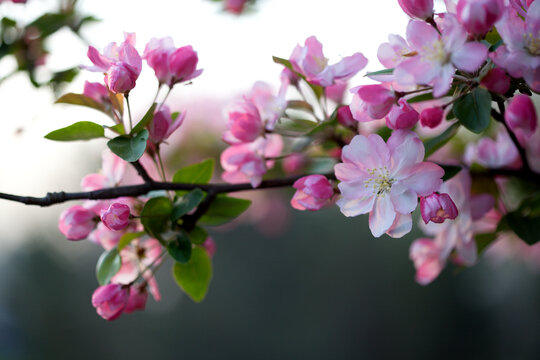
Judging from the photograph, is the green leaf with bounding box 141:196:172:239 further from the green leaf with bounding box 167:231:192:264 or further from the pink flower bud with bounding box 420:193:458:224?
the pink flower bud with bounding box 420:193:458:224

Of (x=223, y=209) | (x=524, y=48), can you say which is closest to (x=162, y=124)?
(x=223, y=209)

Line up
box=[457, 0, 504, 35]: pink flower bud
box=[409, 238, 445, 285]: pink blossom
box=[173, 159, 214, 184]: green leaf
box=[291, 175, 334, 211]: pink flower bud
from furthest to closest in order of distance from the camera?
1. box=[409, 238, 445, 285]: pink blossom
2. box=[173, 159, 214, 184]: green leaf
3. box=[291, 175, 334, 211]: pink flower bud
4. box=[457, 0, 504, 35]: pink flower bud

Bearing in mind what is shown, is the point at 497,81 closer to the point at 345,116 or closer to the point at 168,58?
the point at 345,116

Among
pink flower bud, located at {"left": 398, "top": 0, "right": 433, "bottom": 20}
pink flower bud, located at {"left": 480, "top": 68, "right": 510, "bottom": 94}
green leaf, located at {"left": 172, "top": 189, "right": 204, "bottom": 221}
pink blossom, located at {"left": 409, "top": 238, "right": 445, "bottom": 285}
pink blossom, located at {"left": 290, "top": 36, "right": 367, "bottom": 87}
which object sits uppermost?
pink flower bud, located at {"left": 398, "top": 0, "right": 433, "bottom": 20}

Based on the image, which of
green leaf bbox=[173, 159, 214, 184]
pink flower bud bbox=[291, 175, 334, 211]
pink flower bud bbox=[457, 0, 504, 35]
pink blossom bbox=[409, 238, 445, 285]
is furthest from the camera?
pink blossom bbox=[409, 238, 445, 285]

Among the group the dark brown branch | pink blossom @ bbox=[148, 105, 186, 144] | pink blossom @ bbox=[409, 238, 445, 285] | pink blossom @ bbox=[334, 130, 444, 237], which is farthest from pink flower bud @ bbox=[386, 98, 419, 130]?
pink blossom @ bbox=[409, 238, 445, 285]

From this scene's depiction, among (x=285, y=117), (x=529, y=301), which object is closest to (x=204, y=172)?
(x=285, y=117)
